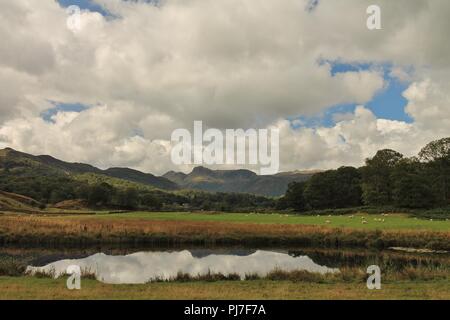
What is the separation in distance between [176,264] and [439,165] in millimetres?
102140

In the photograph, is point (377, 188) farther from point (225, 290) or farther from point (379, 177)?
point (225, 290)

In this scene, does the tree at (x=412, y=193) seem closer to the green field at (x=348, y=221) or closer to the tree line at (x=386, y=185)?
the tree line at (x=386, y=185)

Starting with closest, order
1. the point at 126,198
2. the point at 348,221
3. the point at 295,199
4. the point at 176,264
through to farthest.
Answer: the point at 176,264, the point at 348,221, the point at 295,199, the point at 126,198

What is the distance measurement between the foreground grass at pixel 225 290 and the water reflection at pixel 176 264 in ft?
25.0

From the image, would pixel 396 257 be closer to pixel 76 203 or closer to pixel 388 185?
pixel 388 185

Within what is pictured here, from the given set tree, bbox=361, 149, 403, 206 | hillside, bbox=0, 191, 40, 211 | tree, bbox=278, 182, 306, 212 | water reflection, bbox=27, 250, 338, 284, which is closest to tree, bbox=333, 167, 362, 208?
tree, bbox=361, 149, 403, 206

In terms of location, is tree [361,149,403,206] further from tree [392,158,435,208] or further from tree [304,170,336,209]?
tree [304,170,336,209]

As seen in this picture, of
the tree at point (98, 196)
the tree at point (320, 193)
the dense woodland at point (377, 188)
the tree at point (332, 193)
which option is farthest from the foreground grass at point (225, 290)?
the tree at point (98, 196)

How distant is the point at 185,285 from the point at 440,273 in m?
15.8

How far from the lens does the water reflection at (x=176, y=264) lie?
29.9 metres

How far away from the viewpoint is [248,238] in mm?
49594

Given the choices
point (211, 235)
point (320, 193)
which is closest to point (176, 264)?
point (211, 235)

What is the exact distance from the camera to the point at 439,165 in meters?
113
